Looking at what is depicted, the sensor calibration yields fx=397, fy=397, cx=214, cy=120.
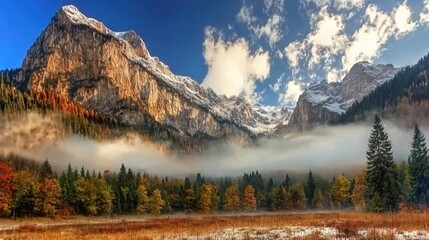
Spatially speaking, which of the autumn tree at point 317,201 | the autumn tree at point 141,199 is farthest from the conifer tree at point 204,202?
the autumn tree at point 317,201

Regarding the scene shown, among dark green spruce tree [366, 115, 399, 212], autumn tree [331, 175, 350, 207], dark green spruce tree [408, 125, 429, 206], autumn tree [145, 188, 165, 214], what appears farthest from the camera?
autumn tree [331, 175, 350, 207]

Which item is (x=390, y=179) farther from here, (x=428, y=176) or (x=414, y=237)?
(x=414, y=237)

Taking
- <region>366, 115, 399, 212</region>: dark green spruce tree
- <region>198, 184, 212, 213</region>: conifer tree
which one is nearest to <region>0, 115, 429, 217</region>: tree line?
<region>366, 115, 399, 212</region>: dark green spruce tree

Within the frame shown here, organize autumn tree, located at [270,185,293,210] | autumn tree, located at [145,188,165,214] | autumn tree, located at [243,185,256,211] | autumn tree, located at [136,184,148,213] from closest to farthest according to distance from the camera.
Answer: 1. autumn tree, located at [136,184,148,213]
2. autumn tree, located at [145,188,165,214]
3. autumn tree, located at [270,185,293,210]
4. autumn tree, located at [243,185,256,211]

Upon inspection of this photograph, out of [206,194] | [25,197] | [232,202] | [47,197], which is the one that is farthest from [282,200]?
[25,197]

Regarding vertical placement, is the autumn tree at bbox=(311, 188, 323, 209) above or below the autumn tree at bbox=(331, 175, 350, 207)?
below

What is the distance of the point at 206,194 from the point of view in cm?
14950

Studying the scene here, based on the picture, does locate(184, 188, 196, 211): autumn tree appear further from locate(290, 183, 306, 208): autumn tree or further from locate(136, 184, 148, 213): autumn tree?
locate(290, 183, 306, 208): autumn tree

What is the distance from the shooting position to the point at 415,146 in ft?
298

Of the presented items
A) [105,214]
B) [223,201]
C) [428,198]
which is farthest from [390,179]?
[223,201]

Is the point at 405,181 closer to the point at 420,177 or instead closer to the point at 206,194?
the point at 420,177

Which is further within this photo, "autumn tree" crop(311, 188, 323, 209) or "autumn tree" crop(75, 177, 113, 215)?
"autumn tree" crop(311, 188, 323, 209)

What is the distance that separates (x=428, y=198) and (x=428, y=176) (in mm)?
6081

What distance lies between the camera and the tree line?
236ft
